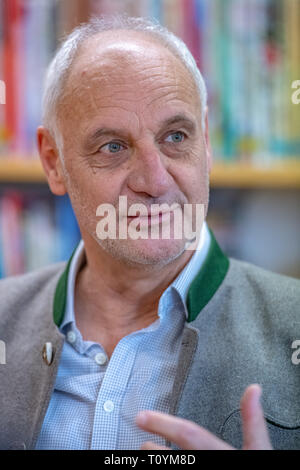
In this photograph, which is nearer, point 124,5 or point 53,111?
point 53,111

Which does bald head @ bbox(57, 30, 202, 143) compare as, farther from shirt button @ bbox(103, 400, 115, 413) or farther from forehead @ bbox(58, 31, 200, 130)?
shirt button @ bbox(103, 400, 115, 413)

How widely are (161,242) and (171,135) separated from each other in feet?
0.61

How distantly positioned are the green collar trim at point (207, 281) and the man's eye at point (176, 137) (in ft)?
0.72

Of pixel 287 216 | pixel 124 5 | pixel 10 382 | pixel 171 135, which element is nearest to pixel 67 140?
pixel 171 135

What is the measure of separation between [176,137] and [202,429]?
50cm

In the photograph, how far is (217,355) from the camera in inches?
36.3

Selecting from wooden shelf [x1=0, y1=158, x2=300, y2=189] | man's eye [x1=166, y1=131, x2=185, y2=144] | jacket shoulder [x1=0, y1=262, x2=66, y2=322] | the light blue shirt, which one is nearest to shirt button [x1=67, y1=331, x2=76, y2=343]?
the light blue shirt

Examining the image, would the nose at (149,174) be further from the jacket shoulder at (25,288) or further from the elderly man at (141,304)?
the jacket shoulder at (25,288)

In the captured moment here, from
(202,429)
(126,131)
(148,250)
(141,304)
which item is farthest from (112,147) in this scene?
(202,429)

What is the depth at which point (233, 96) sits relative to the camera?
1.45 m

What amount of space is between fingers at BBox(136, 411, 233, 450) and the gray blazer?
0.58 feet

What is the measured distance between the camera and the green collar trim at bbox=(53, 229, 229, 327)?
3.17ft
